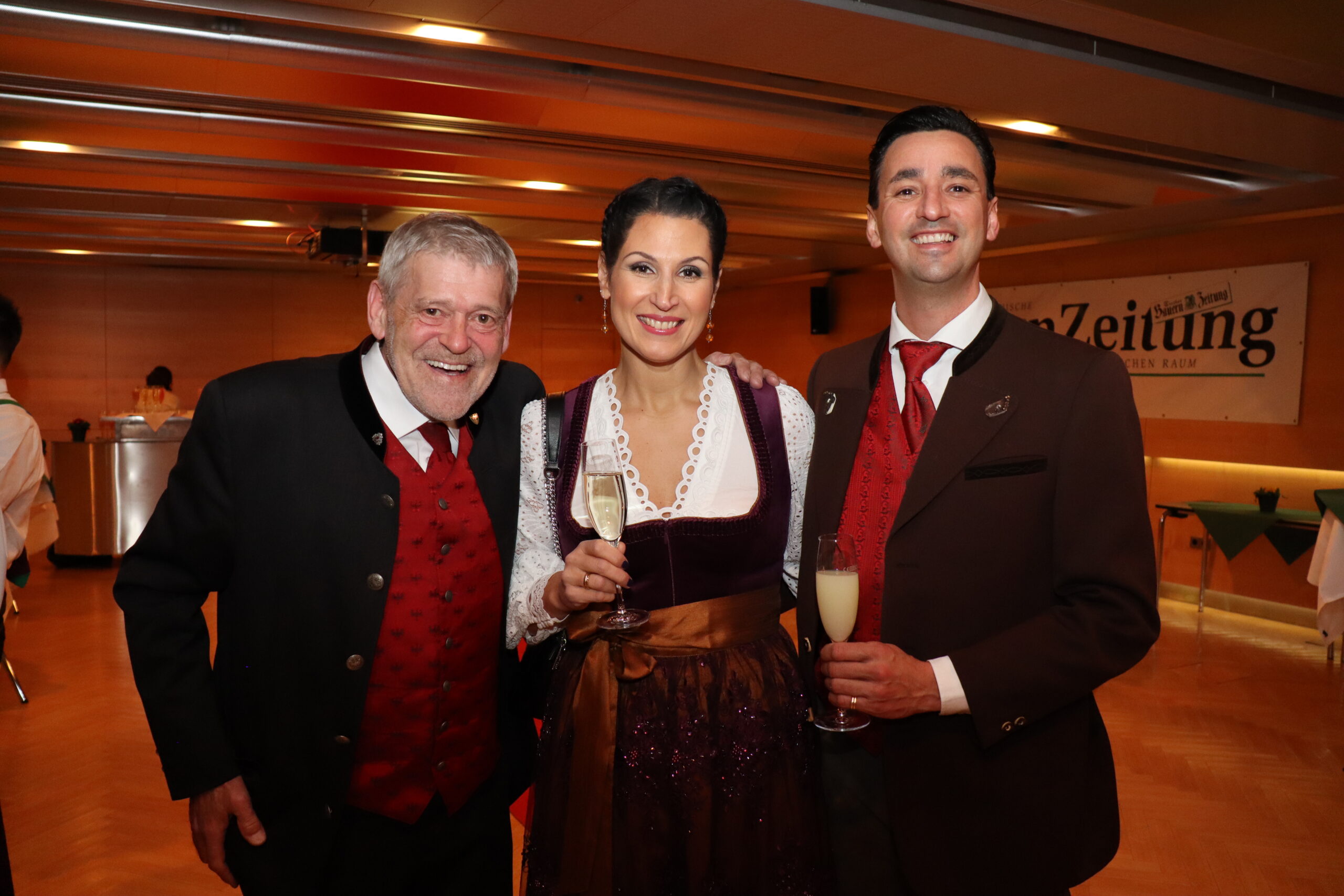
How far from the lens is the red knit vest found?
1.66 metres

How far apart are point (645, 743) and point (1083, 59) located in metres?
4.09

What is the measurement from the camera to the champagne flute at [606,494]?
5.21ft

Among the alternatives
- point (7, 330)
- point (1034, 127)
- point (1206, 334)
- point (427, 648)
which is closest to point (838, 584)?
point (427, 648)

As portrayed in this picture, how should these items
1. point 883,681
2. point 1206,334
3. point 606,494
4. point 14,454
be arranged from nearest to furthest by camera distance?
point 883,681 < point 606,494 < point 14,454 < point 1206,334

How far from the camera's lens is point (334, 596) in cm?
174

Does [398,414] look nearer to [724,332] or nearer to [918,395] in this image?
[918,395]

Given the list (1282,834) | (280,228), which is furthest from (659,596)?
(280,228)

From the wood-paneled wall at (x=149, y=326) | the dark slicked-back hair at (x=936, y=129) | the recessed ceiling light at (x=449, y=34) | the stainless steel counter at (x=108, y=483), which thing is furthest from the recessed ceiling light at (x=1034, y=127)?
the wood-paneled wall at (x=149, y=326)

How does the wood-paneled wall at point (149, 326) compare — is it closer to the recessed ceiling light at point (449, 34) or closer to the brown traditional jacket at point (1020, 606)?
the recessed ceiling light at point (449, 34)

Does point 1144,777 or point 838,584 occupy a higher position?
point 838,584

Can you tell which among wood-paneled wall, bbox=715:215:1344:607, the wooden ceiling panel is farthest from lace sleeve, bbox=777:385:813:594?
wood-paneled wall, bbox=715:215:1344:607

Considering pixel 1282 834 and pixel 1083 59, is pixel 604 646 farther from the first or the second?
pixel 1083 59

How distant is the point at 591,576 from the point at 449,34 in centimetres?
345

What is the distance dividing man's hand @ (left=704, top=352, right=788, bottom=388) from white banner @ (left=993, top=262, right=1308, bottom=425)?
20.9 feet
